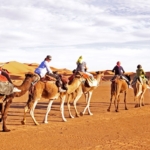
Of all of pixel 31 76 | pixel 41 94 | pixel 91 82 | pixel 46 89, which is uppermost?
pixel 31 76

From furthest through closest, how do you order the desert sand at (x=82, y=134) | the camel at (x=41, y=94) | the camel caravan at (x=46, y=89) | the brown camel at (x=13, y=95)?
the camel at (x=41, y=94)
the camel caravan at (x=46, y=89)
the brown camel at (x=13, y=95)
the desert sand at (x=82, y=134)

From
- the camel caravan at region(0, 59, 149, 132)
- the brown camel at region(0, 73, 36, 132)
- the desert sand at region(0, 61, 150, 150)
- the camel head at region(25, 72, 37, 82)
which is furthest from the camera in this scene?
the camel head at region(25, 72, 37, 82)

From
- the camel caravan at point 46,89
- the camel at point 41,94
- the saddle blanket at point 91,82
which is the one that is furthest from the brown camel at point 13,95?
the saddle blanket at point 91,82

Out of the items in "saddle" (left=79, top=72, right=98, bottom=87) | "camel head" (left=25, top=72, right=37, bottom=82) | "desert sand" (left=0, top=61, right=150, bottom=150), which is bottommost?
"desert sand" (left=0, top=61, right=150, bottom=150)

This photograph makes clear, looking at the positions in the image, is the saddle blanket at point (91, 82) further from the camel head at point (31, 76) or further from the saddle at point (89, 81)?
the camel head at point (31, 76)

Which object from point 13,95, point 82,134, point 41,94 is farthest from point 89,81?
point 82,134

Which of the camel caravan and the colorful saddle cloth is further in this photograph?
the colorful saddle cloth

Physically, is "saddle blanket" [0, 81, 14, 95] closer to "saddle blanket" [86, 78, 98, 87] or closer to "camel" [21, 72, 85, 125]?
"camel" [21, 72, 85, 125]

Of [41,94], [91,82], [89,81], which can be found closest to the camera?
[41,94]

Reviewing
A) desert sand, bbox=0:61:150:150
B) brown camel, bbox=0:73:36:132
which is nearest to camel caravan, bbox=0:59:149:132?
brown camel, bbox=0:73:36:132

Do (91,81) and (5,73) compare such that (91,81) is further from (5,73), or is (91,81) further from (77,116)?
(5,73)

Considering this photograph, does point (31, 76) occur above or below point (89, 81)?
above

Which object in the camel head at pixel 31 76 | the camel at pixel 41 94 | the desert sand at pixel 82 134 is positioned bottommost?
the desert sand at pixel 82 134

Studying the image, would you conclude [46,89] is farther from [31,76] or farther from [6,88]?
[6,88]
